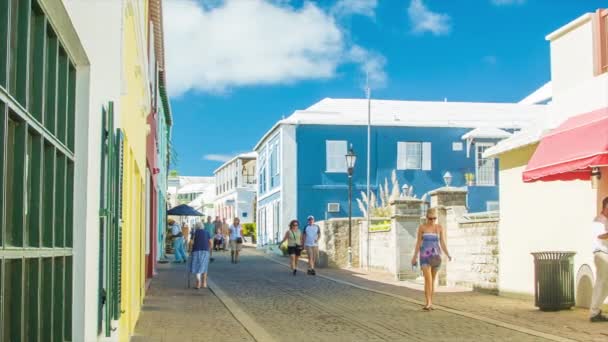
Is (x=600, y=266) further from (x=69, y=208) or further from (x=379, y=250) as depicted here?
(x=379, y=250)

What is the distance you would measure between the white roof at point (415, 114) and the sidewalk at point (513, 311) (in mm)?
24096

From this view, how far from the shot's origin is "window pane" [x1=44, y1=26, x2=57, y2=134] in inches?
149

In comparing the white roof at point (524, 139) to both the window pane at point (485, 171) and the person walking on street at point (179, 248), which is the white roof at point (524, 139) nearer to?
the person walking on street at point (179, 248)

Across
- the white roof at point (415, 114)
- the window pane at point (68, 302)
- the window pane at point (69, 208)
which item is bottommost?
the window pane at point (68, 302)

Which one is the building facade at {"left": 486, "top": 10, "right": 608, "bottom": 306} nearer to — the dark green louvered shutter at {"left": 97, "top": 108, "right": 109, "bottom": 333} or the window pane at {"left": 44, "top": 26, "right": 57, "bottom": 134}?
the dark green louvered shutter at {"left": 97, "top": 108, "right": 109, "bottom": 333}

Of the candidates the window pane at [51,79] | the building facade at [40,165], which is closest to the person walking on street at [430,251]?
the building facade at [40,165]

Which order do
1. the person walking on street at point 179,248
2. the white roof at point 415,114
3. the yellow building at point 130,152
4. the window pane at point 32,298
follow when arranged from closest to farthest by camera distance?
the window pane at point 32,298 < the yellow building at point 130,152 < the person walking on street at point 179,248 < the white roof at point 415,114

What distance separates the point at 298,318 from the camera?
12.9 metres

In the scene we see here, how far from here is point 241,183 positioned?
71.1m

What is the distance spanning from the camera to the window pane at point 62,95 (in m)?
4.18

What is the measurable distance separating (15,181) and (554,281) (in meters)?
11.8

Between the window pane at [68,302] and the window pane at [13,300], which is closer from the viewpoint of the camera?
the window pane at [13,300]

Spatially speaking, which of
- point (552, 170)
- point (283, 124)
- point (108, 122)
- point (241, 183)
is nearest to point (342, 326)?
point (552, 170)

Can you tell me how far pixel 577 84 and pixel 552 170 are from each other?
1958 millimetres
